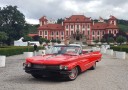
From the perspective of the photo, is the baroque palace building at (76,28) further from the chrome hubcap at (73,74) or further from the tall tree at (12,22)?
the chrome hubcap at (73,74)

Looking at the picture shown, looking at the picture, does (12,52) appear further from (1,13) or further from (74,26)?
(74,26)

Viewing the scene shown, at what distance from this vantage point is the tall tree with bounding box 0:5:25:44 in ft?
243

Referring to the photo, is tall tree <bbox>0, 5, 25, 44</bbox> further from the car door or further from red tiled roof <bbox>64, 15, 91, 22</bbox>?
the car door

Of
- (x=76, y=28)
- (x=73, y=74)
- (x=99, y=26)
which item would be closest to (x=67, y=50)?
(x=73, y=74)

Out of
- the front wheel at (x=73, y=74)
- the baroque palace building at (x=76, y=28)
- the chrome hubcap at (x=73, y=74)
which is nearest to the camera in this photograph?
the front wheel at (x=73, y=74)

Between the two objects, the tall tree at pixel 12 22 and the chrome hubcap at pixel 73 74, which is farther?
the tall tree at pixel 12 22

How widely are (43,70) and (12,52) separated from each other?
22746 millimetres

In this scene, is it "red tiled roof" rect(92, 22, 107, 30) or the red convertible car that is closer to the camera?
the red convertible car

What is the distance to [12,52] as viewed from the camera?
107 ft

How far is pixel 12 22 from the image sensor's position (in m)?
76.9

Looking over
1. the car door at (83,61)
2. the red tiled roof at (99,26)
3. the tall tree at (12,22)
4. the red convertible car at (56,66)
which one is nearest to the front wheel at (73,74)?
the red convertible car at (56,66)

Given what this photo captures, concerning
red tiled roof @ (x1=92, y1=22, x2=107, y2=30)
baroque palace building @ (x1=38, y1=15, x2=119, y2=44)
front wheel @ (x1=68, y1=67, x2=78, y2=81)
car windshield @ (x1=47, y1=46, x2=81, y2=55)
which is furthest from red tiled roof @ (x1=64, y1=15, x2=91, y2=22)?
front wheel @ (x1=68, y1=67, x2=78, y2=81)

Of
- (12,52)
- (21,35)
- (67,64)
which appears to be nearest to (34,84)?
(67,64)

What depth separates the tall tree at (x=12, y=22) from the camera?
74062 mm
